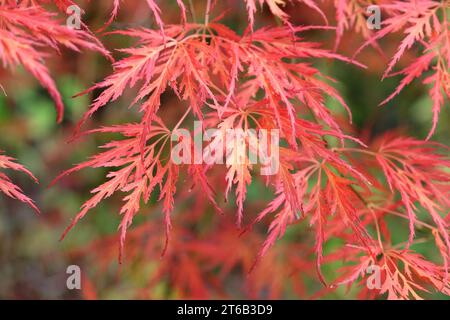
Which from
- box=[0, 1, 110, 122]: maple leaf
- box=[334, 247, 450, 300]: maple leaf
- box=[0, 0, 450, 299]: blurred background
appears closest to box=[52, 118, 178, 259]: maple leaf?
box=[0, 1, 110, 122]: maple leaf

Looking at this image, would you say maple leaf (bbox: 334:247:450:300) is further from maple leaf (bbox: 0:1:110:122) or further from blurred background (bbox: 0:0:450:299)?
blurred background (bbox: 0:0:450:299)

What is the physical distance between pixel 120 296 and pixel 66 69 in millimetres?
984

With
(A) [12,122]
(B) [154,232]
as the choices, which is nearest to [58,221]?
(A) [12,122]

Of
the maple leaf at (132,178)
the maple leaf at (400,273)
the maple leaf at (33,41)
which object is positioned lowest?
the maple leaf at (400,273)

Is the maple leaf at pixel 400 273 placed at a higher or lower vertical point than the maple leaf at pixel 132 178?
lower

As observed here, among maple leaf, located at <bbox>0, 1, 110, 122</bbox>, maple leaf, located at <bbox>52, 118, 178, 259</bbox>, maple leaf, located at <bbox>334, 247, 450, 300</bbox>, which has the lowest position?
maple leaf, located at <bbox>334, 247, 450, 300</bbox>

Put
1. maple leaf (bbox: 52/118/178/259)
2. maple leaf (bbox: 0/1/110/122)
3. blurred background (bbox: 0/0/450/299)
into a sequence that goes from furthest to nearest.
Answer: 1. blurred background (bbox: 0/0/450/299)
2. maple leaf (bbox: 52/118/178/259)
3. maple leaf (bbox: 0/1/110/122)

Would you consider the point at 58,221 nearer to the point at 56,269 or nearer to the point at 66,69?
the point at 56,269

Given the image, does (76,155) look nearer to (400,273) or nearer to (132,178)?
(132,178)

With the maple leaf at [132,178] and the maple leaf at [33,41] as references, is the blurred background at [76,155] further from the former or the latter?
the maple leaf at [33,41]

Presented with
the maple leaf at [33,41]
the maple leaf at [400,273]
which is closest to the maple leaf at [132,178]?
the maple leaf at [33,41]

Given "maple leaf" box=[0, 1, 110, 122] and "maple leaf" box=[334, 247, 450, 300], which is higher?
"maple leaf" box=[0, 1, 110, 122]

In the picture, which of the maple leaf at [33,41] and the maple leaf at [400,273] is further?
the maple leaf at [400,273]

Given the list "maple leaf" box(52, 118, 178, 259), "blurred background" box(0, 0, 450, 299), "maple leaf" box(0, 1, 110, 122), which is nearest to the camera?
"maple leaf" box(0, 1, 110, 122)
